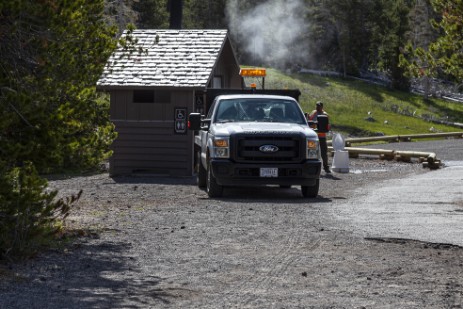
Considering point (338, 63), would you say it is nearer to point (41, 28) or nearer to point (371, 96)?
point (371, 96)

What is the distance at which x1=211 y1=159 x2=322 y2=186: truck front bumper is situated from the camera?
1769 centimetres

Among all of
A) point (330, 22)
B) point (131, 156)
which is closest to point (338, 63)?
point (330, 22)

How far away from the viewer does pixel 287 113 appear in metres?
19.2

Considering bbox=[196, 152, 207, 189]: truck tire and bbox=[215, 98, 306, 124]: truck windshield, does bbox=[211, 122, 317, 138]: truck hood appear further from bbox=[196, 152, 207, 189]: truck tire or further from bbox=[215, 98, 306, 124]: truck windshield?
bbox=[196, 152, 207, 189]: truck tire

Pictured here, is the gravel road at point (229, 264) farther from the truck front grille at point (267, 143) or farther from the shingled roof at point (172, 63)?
the shingled roof at point (172, 63)

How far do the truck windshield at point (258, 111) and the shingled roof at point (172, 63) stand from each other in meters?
4.12

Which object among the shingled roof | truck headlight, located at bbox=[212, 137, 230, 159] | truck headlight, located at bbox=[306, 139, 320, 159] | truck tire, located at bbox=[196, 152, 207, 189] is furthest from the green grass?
truck headlight, located at bbox=[212, 137, 230, 159]

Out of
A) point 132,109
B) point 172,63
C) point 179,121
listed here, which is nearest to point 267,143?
point 179,121

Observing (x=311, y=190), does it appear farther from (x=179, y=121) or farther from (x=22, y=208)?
(x=22, y=208)

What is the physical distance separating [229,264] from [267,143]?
793 centimetres

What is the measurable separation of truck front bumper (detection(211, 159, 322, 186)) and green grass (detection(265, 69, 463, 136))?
3714cm

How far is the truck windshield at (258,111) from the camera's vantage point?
19078 mm

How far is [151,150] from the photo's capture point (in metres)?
24.2

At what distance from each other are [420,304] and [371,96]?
68.9 meters
